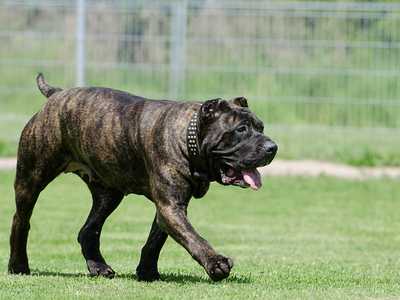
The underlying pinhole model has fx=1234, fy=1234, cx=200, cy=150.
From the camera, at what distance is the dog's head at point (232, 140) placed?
326 inches

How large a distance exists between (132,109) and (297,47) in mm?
11128

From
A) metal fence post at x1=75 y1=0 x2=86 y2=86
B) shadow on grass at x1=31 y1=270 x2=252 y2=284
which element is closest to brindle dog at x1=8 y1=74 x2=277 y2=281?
shadow on grass at x1=31 y1=270 x2=252 y2=284

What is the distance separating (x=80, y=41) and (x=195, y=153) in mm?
12596

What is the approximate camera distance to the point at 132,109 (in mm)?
8992

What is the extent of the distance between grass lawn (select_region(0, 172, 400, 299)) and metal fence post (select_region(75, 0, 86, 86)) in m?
2.29

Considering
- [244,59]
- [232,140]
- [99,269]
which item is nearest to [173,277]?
[99,269]

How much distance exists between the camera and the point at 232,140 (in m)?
8.34

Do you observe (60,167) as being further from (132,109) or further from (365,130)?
(365,130)

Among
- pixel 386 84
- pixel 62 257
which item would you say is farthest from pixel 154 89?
pixel 62 257

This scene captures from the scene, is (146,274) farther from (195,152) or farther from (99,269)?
(195,152)

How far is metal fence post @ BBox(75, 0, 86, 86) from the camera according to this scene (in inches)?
812

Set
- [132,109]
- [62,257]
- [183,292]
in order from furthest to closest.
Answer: [62,257]
[132,109]
[183,292]

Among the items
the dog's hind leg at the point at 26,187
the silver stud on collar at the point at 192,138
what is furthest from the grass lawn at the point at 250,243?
the silver stud on collar at the point at 192,138

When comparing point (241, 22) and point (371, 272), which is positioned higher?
point (241, 22)
